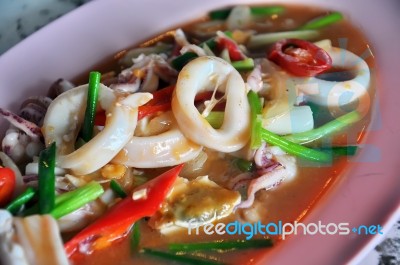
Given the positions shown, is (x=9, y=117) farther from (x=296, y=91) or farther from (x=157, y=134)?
(x=296, y=91)

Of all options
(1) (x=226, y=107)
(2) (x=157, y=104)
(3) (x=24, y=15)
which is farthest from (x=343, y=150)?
(3) (x=24, y=15)

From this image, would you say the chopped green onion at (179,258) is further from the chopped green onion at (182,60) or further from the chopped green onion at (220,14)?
the chopped green onion at (220,14)

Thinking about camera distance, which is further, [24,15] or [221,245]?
[24,15]

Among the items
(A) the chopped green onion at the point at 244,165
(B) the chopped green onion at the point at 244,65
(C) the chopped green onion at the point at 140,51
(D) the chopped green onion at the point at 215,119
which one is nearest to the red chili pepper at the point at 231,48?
(B) the chopped green onion at the point at 244,65

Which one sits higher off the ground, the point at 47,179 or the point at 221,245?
the point at 47,179

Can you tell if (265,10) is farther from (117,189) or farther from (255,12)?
(117,189)

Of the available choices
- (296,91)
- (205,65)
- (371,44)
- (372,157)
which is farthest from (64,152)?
(371,44)

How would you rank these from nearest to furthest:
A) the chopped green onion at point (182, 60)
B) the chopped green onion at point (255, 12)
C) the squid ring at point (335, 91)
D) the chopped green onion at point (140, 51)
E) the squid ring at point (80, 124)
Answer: the squid ring at point (80, 124)
the squid ring at point (335, 91)
the chopped green onion at point (182, 60)
the chopped green onion at point (140, 51)
the chopped green onion at point (255, 12)
